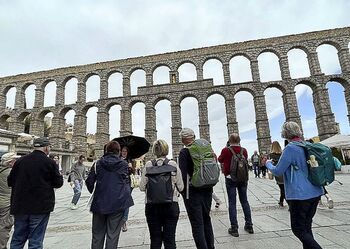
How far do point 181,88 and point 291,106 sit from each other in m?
13.0

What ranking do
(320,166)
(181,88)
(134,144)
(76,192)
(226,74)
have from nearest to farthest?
1. (320,166)
2. (134,144)
3. (76,192)
4. (181,88)
5. (226,74)

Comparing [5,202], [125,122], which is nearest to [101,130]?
[125,122]

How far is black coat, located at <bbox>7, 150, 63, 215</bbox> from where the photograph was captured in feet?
10.7

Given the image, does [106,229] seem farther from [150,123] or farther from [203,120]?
[150,123]

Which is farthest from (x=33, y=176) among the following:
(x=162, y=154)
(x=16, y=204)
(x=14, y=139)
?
(x=14, y=139)

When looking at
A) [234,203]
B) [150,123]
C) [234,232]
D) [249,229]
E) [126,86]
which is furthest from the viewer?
[126,86]

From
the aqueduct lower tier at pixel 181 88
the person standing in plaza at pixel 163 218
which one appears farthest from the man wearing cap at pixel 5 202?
the aqueduct lower tier at pixel 181 88

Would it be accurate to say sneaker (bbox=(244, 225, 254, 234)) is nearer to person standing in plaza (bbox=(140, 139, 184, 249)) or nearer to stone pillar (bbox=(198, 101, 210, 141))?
person standing in plaza (bbox=(140, 139, 184, 249))

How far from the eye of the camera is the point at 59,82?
33812mm

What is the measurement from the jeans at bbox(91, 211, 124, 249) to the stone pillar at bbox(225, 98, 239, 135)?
25.6 metres

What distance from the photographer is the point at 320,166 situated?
2.79 metres

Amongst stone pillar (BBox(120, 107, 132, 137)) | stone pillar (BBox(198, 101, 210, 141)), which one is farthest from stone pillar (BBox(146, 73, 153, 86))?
stone pillar (BBox(198, 101, 210, 141))

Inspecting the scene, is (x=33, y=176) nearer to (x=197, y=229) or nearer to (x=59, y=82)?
(x=197, y=229)

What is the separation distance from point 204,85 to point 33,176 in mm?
27604
